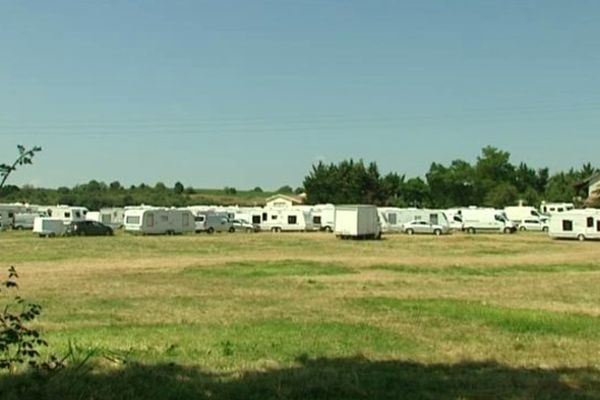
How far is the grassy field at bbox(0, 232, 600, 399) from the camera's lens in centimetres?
643

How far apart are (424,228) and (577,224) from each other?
12.3 m

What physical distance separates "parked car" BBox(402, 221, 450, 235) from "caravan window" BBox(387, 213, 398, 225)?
128cm

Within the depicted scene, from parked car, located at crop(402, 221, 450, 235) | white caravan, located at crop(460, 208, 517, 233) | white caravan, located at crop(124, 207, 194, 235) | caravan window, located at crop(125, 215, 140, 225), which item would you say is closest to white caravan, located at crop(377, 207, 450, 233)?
parked car, located at crop(402, 221, 450, 235)

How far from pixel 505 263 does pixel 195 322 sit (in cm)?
2045

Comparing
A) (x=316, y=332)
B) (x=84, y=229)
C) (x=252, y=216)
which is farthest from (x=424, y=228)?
(x=316, y=332)

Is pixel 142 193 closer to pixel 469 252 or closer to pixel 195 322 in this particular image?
pixel 469 252

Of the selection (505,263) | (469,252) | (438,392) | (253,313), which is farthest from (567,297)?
(469,252)

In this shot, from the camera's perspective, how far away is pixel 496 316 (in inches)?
497

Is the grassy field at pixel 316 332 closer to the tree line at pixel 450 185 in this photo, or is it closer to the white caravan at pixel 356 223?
the white caravan at pixel 356 223

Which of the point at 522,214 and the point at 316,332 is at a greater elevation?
the point at 522,214

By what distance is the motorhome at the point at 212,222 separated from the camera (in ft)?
212

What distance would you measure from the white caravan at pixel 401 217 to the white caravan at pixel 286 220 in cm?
669

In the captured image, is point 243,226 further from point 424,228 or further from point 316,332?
point 316,332

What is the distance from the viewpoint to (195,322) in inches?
473
